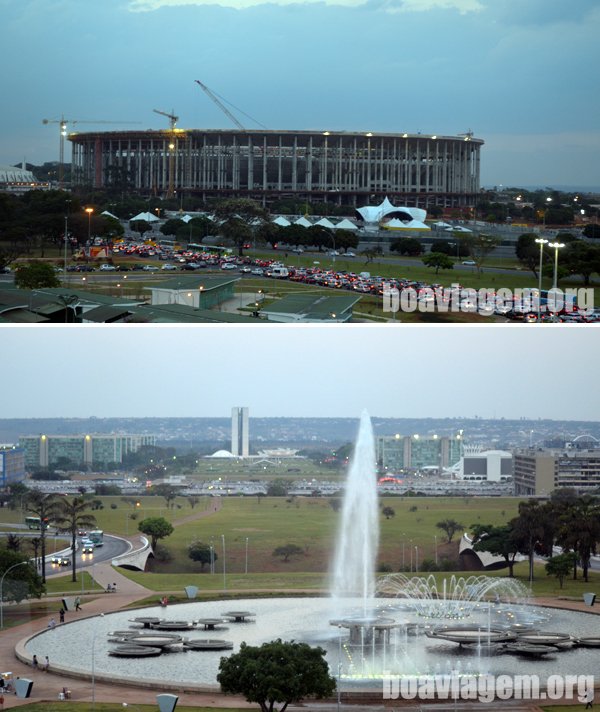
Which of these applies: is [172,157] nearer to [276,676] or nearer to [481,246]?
[481,246]

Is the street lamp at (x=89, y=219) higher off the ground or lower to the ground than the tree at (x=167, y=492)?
higher

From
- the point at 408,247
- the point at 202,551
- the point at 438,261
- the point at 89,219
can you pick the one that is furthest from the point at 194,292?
the point at 408,247

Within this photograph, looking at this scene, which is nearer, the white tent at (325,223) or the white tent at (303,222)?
the white tent at (303,222)

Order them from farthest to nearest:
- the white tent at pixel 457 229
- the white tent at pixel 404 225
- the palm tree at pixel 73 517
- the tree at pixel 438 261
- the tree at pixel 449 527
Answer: the white tent at pixel 404 225 < the white tent at pixel 457 229 < the tree at pixel 438 261 < the tree at pixel 449 527 < the palm tree at pixel 73 517

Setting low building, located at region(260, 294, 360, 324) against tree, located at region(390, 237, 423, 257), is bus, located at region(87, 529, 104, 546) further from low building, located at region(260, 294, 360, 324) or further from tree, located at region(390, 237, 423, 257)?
tree, located at region(390, 237, 423, 257)

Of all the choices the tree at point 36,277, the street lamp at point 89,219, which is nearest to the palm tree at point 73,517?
the tree at point 36,277

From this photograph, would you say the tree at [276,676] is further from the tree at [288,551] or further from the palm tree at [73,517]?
the tree at [288,551]

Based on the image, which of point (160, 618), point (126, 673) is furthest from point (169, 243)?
point (126, 673)

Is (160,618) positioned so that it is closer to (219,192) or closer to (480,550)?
(480,550)
